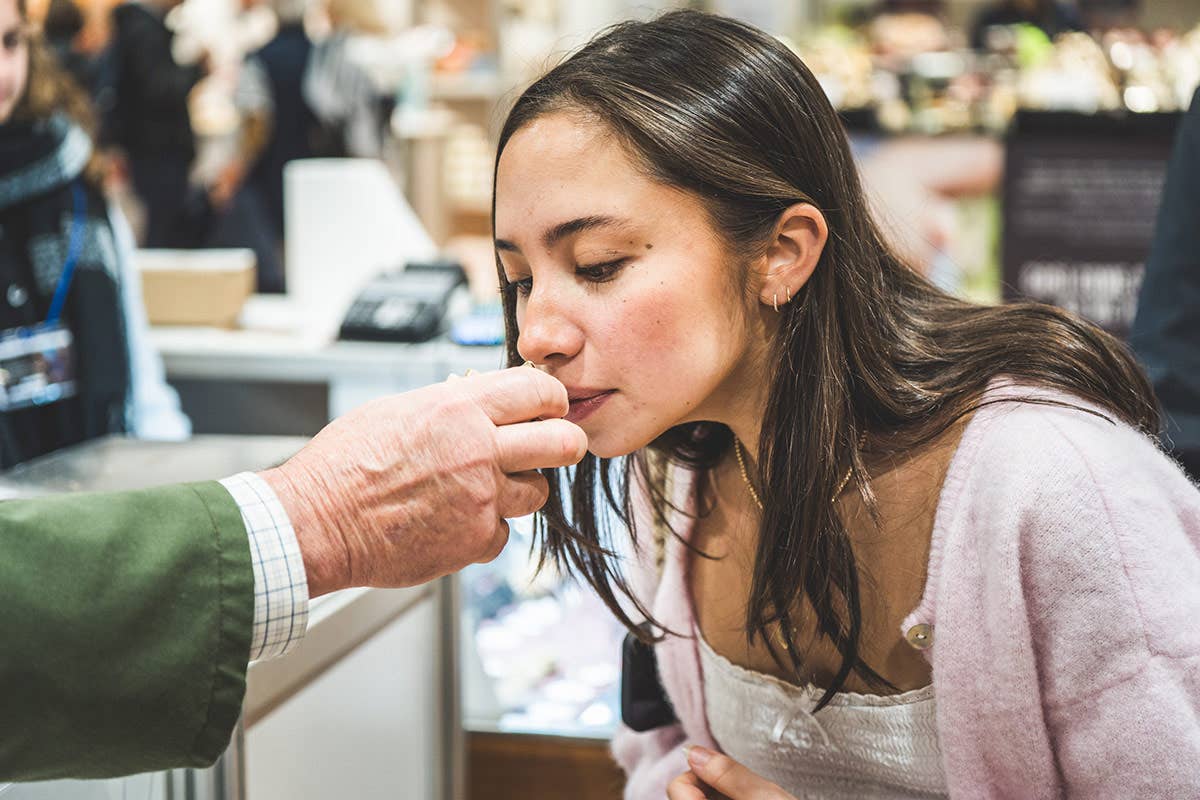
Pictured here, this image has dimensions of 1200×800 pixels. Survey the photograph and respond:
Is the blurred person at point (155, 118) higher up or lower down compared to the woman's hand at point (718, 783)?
higher up

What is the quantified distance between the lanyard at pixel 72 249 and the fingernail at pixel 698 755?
66.5 inches

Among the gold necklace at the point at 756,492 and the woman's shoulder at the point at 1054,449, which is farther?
the gold necklace at the point at 756,492

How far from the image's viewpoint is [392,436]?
3.26ft

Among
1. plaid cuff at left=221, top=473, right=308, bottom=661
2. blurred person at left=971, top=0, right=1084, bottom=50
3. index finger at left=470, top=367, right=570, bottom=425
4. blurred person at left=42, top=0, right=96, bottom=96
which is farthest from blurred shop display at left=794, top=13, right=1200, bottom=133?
plaid cuff at left=221, top=473, right=308, bottom=661

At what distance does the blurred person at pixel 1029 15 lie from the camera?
616 centimetres

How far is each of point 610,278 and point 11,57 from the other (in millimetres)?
1588

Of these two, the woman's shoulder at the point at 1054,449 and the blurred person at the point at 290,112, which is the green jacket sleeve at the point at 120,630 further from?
the blurred person at the point at 290,112

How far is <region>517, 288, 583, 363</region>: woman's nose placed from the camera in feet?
3.85

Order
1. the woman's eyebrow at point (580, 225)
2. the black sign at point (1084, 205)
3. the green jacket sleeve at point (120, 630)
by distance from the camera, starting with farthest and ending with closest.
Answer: the black sign at point (1084, 205) → the woman's eyebrow at point (580, 225) → the green jacket sleeve at point (120, 630)

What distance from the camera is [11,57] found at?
224 centimetres

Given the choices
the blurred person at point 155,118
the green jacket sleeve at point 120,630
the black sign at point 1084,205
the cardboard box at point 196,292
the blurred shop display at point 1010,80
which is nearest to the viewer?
the green jacket sleeve at point 120,630

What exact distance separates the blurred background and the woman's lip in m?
0.28

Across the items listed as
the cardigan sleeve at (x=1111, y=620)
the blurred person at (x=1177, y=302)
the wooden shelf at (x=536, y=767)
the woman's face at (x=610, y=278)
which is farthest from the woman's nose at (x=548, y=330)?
the wooden shelf at (x=536, y=767)

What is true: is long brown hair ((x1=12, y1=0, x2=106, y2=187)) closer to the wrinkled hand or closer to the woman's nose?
the woman's nose
